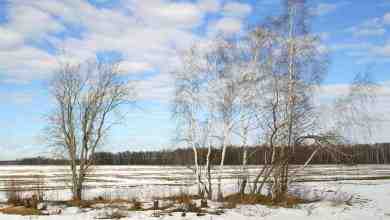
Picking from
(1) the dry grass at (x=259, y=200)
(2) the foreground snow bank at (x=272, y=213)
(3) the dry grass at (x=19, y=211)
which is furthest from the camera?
(1) the dry grass at (x=259, y=200)

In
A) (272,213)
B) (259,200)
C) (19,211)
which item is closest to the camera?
(19,211)

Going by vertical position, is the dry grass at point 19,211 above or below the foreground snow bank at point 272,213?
above

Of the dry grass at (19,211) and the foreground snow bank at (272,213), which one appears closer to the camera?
the foreground snow bank at (272,213)

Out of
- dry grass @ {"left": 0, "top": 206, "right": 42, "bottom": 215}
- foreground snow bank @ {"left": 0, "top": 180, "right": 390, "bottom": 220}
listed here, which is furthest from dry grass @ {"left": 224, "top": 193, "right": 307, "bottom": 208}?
dry grass @ {"left": 0, "top": 206, "right": 42, "bottom": 215}

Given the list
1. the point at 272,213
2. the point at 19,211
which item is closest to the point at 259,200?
the point at 272,213

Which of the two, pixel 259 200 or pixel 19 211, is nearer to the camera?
pixel 19 211

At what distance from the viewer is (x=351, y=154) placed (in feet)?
61.1

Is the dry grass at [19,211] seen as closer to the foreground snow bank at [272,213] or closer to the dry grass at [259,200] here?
the foreground snow bank at [272,213]

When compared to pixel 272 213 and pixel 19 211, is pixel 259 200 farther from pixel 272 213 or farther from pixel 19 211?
pixel 19 211

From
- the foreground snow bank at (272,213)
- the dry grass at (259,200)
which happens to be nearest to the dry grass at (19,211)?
the foreground snow bank at (272,213)

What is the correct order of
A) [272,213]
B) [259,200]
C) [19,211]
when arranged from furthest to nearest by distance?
[259,200] < [272,213] < [19,211]

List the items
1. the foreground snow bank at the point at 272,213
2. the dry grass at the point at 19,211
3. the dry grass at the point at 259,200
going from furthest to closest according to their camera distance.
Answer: the dry grass at the point at 259,200 → the dry grass at the point at 19,211 → the foreground snow bank at the point at 272,213

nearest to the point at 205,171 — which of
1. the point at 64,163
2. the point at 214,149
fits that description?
the point at 214,149

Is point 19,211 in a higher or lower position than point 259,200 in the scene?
higher
